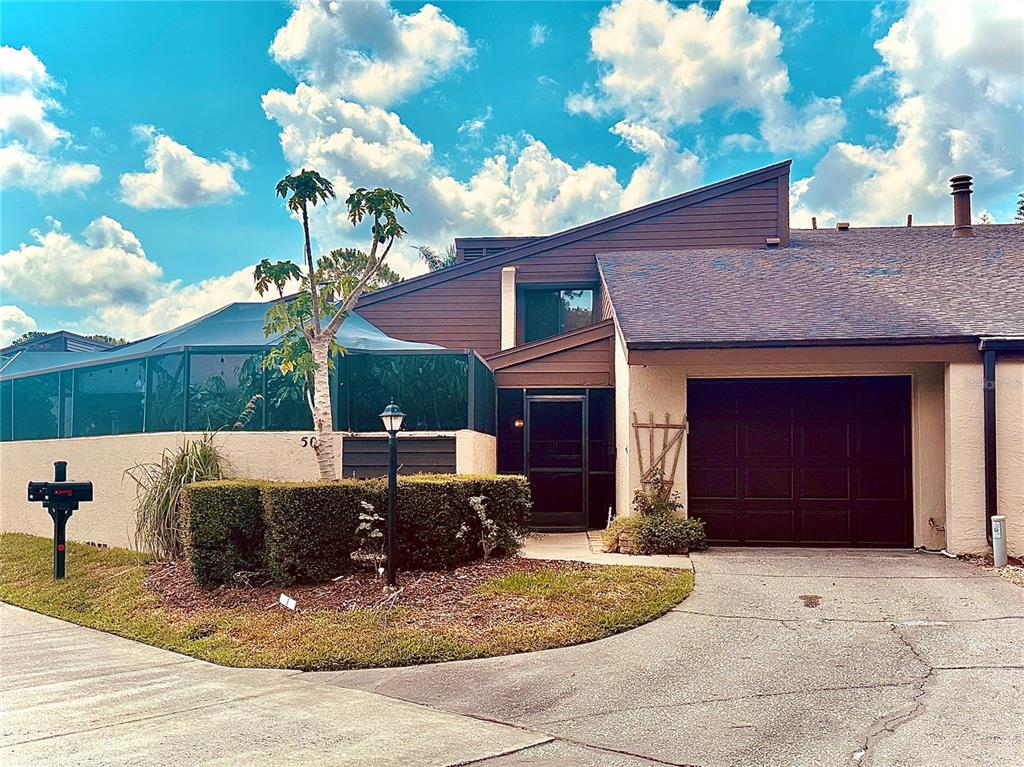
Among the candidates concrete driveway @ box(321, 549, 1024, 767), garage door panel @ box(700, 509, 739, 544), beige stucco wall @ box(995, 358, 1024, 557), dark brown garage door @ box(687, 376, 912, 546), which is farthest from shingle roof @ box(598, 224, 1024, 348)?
concrete driveway @ box(321, 549, 1024, 767)

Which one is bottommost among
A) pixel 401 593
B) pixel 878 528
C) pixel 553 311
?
pixel 401 593

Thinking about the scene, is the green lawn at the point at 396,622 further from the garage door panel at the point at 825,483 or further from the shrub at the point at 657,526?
the garage door panel at the point at 825,483

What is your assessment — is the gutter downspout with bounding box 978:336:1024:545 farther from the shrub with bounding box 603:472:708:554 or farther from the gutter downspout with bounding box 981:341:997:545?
the shrub with bounding box 603:472:708:554

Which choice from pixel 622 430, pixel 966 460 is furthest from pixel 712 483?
pixel 966 460

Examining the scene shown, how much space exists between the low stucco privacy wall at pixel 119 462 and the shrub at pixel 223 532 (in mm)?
2102

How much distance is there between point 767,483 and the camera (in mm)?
11570

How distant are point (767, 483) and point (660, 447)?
1.74m

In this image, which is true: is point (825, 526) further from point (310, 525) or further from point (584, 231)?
point (584, 231)

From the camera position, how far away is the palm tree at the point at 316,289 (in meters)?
9.38

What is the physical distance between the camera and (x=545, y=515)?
45.8 ft

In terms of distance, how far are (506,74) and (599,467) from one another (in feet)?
26.4

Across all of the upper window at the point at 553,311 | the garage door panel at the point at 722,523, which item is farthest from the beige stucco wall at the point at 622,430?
the upper window at the point at 553,311

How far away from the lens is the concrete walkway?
31.3 feet

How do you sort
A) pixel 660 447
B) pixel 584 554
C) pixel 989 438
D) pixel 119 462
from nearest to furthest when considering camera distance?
pixel 989 438, pixel 584 554, pixel 660 447, pixel 119 462
